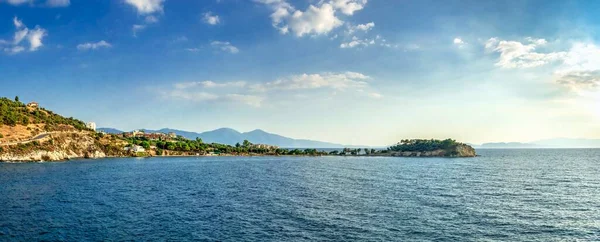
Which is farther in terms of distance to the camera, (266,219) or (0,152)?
(0,152)

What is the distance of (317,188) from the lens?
95.0 metres

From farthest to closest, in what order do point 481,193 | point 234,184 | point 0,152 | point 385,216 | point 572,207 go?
point 0,152 < point 234,184 < point 481,193 < point 572,207 < point 385,216

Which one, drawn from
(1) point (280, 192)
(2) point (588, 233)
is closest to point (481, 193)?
(2) point (588, 233)

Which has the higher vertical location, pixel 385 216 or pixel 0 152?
pixel 0 152

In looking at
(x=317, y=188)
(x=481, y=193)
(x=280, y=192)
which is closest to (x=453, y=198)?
(x=481, y=193)

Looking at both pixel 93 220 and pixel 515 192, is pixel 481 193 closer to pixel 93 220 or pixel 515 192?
pixel 515 192

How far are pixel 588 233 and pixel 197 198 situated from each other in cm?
7129

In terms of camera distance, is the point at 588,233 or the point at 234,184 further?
the point at 234,184

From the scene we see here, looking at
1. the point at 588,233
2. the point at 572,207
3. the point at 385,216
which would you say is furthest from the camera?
the point at 572,207

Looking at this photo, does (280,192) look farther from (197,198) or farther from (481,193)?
(481,193)

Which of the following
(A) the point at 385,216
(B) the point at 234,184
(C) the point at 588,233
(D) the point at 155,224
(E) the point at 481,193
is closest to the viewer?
(C) the point at 588,233

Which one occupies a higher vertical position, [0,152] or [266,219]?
[0,152]

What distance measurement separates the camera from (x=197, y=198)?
260 feet

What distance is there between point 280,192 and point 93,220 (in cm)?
4194
